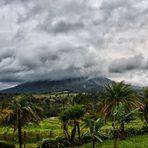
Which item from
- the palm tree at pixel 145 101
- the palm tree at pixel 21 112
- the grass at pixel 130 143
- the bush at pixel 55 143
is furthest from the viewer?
the palm tree at pixel 145 101

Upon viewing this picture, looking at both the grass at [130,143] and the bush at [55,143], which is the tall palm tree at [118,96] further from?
the bush at [55,143]

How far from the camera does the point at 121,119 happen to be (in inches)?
2734

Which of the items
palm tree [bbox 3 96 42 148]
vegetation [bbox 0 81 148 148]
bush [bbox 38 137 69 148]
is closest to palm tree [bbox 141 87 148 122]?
vegetation [bbox 0 81 148 148]

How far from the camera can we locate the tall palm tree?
8226cm

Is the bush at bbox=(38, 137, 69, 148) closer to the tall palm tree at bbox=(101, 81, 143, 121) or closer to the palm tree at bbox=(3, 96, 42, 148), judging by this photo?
the palm tree at bbox=(3, 96, 42, 148)

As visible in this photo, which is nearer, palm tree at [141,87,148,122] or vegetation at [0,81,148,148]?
vegetation at [0,81,148,148]

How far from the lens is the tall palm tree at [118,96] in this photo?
82256 mm

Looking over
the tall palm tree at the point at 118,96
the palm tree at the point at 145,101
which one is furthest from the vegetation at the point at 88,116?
the palm tree at the point at 145,101

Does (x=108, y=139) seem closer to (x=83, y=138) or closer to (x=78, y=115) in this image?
(x=83, y=138)

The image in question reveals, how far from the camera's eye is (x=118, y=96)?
83.2m

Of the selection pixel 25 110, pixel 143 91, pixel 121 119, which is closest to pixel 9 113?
pixel 25 110

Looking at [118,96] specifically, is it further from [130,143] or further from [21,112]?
[21,112]

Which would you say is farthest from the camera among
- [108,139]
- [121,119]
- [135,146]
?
[108,139]

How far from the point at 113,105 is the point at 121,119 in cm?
1239
